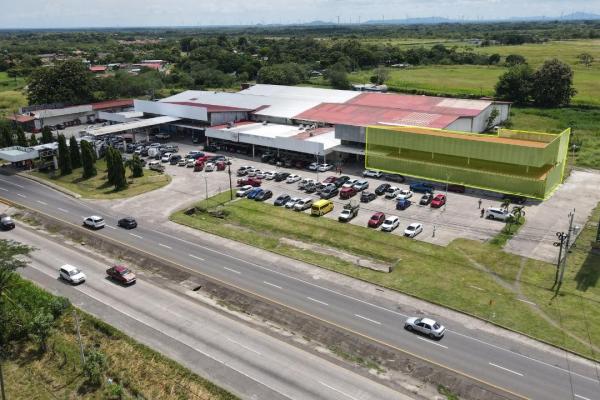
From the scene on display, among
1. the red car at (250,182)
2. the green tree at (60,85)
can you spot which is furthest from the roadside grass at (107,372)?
the green tree at (60,85)

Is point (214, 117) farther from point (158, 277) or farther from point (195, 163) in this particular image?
point (158, 277)

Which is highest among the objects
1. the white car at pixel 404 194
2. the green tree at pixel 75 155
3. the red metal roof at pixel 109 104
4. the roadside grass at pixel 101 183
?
the red metal roof at pixel 109 104

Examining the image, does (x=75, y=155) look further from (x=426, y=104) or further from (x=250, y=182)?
(x=426, y=104)

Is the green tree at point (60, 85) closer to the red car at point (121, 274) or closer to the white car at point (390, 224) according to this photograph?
the red car at point (121, 274)

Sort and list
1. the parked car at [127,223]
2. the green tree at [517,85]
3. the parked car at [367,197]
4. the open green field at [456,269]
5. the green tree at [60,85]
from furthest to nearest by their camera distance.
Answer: the green tree at [517,85], the green tree at [60,85], the parked car at [367,197], the parked car at [127,223], the open green field at [456,269]

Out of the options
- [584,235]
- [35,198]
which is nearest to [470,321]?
[584,235]
